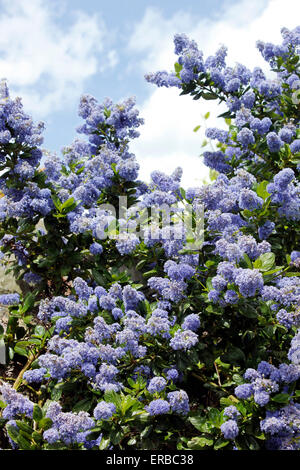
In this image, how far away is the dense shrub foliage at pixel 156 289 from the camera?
8.55 ft

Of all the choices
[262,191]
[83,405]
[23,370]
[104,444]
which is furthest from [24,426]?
[262,191]

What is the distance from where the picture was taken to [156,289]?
304 centimetres

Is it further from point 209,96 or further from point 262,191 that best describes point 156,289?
point 209,96

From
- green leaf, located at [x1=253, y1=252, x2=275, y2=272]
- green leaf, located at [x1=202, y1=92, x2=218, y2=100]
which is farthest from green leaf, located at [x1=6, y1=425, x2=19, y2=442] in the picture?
green leaf, located at [x1=202, y1=92, x2=218, y2=100]

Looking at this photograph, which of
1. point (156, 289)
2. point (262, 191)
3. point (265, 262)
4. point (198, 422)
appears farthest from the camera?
point (262, 191)

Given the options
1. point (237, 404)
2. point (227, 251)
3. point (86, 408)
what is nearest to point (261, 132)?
point (227, 251)

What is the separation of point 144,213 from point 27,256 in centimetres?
105

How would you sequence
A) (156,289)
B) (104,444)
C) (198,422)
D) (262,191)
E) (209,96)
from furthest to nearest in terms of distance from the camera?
(209,96) → (262,191) → (156,289) → (198,422) → (104,444)

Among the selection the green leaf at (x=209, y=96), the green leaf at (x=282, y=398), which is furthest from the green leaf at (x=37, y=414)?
the green leaf at (x=209, y=96)

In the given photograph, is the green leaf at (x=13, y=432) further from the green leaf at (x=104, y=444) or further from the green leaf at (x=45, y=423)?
the green leaf at (x=104, y=444)

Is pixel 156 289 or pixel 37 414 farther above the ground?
pixel 156 289

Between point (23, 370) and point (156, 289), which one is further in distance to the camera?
point (23, 370)

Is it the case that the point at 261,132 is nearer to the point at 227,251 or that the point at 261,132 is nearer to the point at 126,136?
the point at 126,136

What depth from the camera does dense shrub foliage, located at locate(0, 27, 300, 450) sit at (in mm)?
2607
